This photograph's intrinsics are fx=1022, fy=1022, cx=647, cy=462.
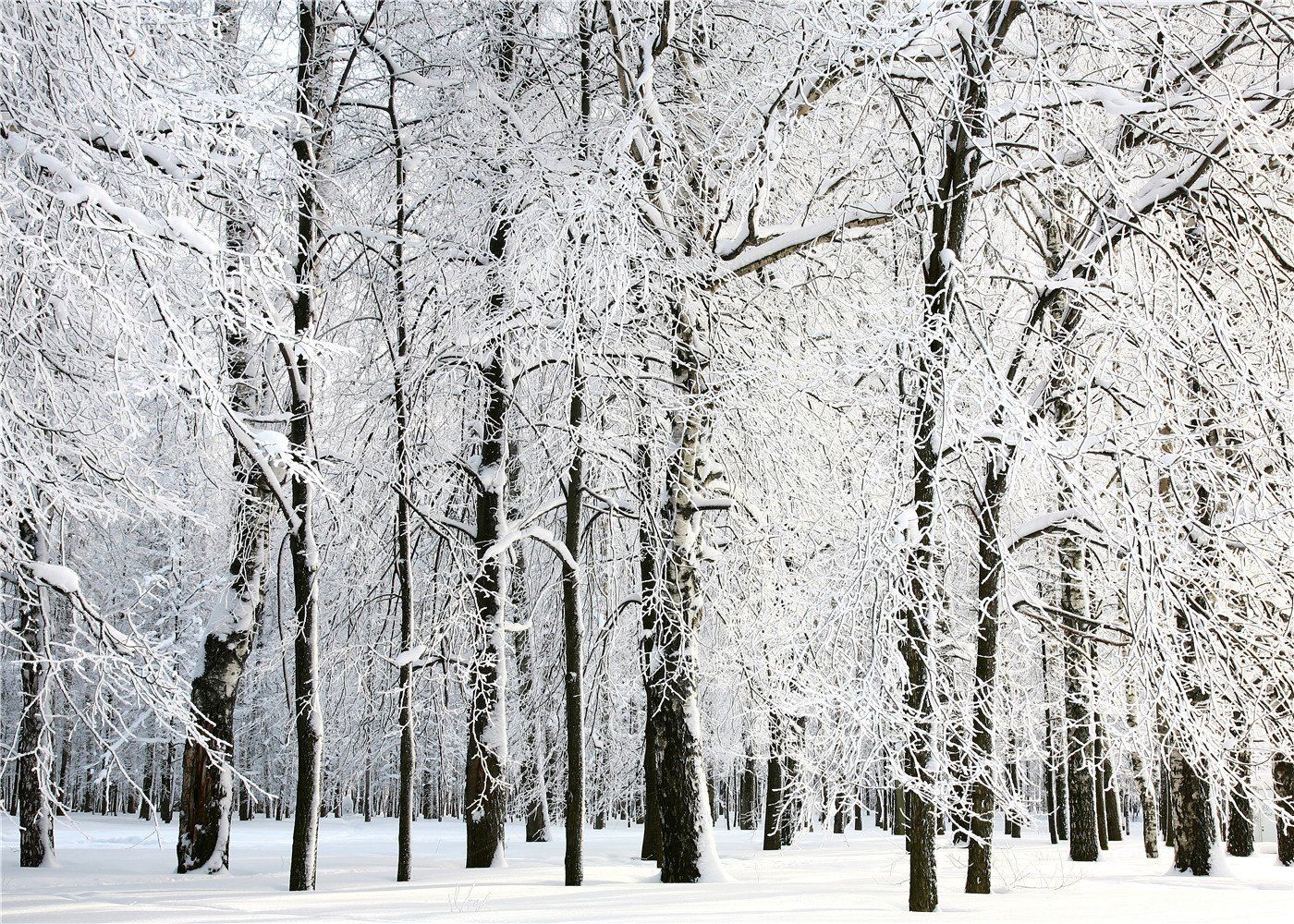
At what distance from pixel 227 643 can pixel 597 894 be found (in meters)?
5.06

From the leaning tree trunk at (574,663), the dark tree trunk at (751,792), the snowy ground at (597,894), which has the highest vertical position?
the leaning tree trunk at (574,663)

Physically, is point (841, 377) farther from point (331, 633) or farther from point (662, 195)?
point (331, 633)

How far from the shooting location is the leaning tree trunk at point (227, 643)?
10883mm

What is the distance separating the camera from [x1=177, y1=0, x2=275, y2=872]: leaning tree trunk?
1088 centimetres

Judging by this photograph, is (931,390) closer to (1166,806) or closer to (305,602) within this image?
(305,602)

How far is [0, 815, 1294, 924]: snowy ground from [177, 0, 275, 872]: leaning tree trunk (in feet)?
1.57

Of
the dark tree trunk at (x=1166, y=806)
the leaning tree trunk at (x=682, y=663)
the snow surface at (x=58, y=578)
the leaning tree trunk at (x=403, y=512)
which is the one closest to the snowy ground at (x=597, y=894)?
the leaning tree trunk at (x=682, y=663)

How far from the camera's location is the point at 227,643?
1122 centimetres

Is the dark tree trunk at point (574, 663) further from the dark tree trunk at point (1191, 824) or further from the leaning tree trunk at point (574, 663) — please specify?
the dark tree trunk at point (1191, 824)

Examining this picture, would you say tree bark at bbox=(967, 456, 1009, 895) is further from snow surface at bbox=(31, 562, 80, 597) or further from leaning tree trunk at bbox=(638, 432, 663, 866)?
snow surface at bbox=(31, 562, 80, 597)

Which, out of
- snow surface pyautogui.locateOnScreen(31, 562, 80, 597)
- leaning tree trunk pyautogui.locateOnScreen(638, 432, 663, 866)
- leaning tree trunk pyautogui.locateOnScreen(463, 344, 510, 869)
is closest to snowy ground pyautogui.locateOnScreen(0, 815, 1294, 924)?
leaning tree trunk pyautogui.locateOnScreen(463, 344, 510, 869)

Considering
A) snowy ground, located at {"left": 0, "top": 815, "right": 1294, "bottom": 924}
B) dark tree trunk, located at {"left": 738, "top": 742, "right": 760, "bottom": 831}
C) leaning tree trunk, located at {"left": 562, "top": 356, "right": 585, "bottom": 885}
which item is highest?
leaning tree trunk, located at {"left": 562, "top": 356, "right": 585, "bottom": 885}

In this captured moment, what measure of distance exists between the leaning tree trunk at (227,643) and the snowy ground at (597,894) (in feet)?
1.57

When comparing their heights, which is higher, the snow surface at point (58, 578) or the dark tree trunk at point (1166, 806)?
the snow surface at point (58, 578)
